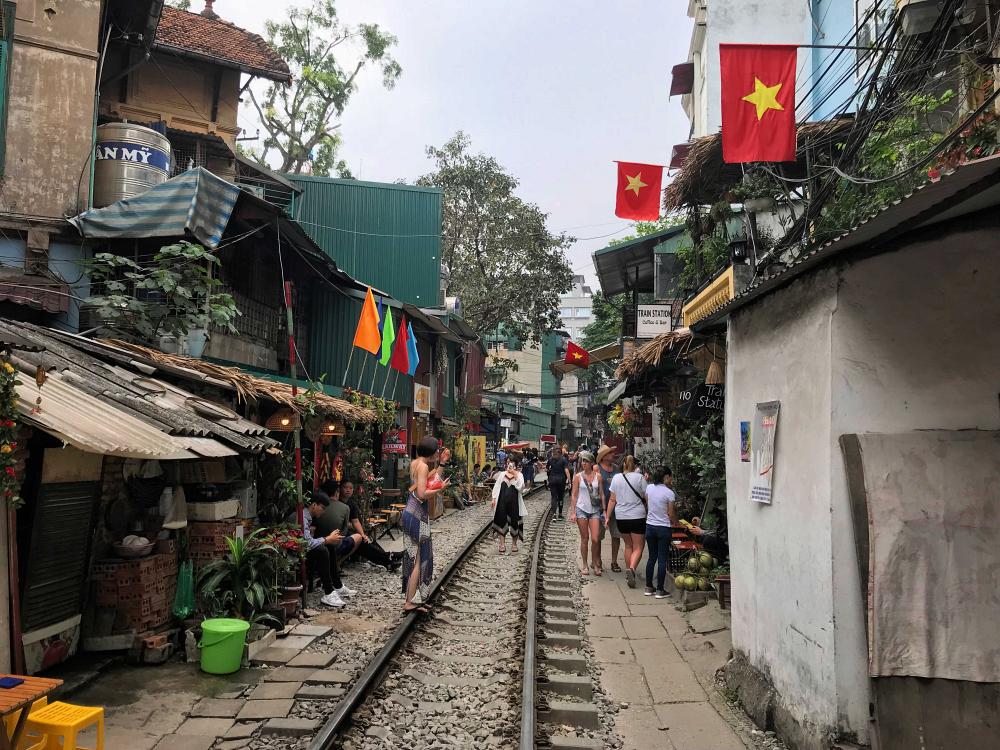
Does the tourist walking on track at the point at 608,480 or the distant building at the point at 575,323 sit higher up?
the distant building at the point at 575,323

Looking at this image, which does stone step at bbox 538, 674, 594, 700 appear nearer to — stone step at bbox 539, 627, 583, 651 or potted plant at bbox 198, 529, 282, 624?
stone step at bbox 539, 627, 583, 651

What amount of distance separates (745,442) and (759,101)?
4465 millimetres

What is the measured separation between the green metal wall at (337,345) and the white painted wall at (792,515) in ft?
36.6

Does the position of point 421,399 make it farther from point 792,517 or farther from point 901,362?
point 901,362

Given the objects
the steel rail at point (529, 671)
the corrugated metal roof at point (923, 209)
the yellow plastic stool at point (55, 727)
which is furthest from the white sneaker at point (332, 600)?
the corrugated metal roof at point (923, 209)

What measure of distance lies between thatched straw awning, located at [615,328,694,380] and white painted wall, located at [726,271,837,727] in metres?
3.53

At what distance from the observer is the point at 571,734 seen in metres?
5.04

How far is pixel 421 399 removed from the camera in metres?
20.8

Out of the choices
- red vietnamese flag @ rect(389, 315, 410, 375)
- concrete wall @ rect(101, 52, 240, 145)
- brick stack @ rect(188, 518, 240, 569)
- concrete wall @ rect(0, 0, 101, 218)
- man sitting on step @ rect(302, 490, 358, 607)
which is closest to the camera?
brick stack @ rect(188, 518, 240, 569)

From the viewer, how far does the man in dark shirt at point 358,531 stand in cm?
971

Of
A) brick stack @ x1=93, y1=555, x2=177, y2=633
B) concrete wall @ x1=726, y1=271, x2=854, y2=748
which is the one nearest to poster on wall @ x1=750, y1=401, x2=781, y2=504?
concrete wall @ x1=726, y1=271, x2=854, y2=748

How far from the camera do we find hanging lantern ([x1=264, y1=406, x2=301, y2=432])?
904 centimetres

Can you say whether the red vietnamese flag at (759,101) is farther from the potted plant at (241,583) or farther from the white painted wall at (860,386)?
the potted plant at (241,583)

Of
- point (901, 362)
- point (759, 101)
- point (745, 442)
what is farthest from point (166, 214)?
point (901, 362)
